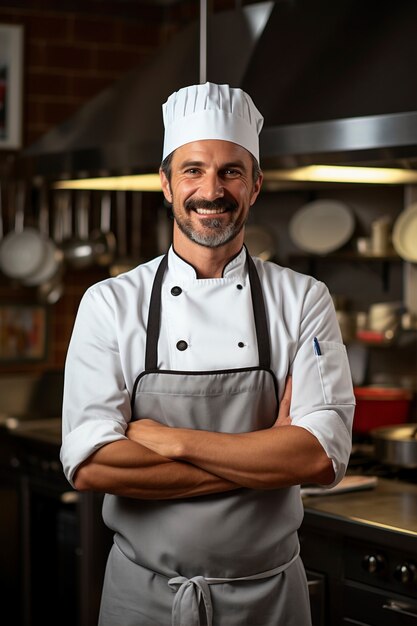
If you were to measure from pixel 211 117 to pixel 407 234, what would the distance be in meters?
1.79

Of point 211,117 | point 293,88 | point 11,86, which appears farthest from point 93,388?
point 11,86

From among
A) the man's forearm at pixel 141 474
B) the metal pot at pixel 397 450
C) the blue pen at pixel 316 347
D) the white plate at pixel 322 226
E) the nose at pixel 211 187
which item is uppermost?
the white plate at pixel 322 226

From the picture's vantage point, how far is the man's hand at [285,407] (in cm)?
189

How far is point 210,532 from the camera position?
6.10 feet

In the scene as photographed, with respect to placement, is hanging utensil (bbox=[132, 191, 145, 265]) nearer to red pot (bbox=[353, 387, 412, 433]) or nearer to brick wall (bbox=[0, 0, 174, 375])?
brick wall (bbox=[0, 0, 174, 375])

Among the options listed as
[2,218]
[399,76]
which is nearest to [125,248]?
[2,218]

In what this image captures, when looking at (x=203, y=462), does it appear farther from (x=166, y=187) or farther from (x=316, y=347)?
(x=166, y=187)

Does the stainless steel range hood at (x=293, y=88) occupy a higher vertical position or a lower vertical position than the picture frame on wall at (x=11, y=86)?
lower

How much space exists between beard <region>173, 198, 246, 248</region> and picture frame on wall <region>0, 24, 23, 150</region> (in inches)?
103

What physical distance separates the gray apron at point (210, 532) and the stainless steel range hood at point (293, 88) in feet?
2.41

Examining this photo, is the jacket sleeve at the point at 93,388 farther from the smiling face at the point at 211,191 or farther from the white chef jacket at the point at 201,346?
the smiling face at the point at 211,191

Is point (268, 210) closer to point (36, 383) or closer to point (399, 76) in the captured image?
point (36, 383)

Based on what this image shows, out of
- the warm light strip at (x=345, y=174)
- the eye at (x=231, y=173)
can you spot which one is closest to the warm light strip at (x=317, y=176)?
the warm light strip at (x=345, y=174)

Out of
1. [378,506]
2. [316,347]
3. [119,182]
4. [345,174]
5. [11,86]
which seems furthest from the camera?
[11,86]
